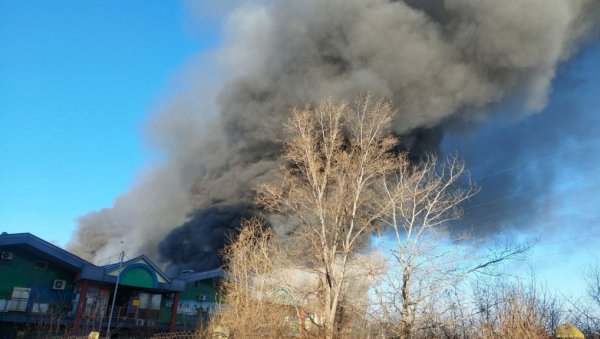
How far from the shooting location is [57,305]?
21172mm

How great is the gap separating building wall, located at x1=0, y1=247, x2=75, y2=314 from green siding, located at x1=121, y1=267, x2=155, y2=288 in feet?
9.18

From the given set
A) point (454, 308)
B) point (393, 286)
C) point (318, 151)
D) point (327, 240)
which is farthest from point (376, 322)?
point (318, 151)

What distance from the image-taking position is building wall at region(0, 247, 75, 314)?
20.5 m

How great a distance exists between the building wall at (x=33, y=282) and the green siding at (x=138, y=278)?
2797mm

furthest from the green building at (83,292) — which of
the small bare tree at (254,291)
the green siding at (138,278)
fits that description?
the small bare tree at (254,291)

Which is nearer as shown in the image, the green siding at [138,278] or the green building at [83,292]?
the green building at [83,292]

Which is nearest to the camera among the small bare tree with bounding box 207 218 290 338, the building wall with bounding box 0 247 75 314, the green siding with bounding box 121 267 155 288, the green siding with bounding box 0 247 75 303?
the small bare tree with bounding box 207 218 290 338

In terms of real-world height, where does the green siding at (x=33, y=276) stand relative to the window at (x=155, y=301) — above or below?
above

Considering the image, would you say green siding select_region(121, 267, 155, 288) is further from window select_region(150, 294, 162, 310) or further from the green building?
window select_region(150, 294, 162, 310)

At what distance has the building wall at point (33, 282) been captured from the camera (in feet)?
67.4

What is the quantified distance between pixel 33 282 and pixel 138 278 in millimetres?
5146

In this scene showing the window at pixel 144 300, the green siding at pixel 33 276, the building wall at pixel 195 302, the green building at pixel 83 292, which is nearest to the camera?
the green building at pixel 83 292

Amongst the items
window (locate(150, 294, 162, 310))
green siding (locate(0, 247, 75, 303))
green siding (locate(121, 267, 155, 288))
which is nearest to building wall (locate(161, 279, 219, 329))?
window (locate(150, 294, 162, 310))

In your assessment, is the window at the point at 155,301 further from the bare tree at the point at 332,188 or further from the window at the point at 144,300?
the bare tree at the point at 332,188
